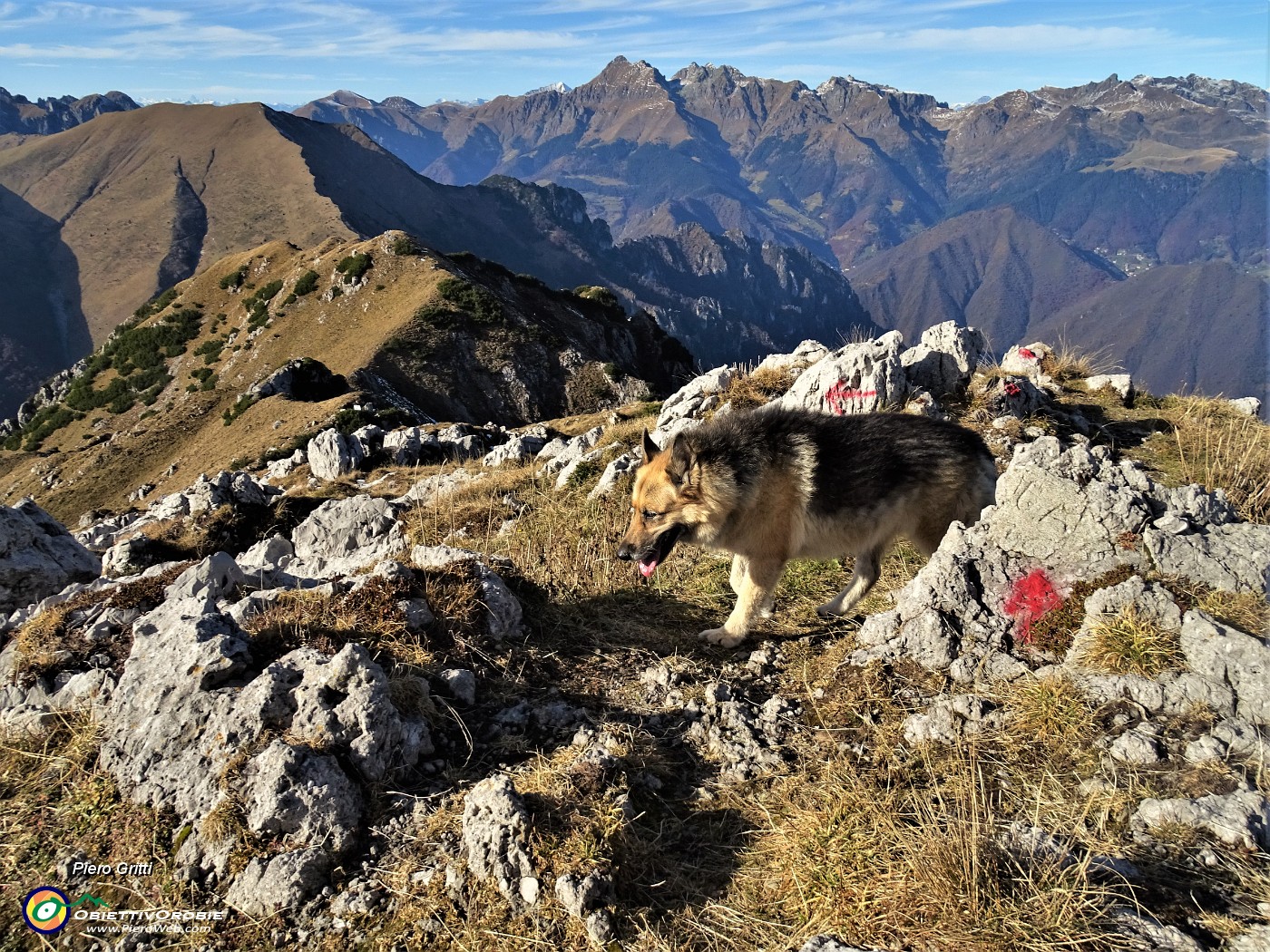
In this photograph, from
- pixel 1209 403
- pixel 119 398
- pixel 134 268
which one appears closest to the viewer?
pixel 1209 403

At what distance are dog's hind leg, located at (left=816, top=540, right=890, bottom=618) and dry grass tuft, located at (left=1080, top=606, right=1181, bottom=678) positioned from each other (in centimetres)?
240

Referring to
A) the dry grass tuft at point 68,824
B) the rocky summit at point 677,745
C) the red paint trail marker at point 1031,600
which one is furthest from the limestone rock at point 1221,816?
the dry grass tuft at point 68,824

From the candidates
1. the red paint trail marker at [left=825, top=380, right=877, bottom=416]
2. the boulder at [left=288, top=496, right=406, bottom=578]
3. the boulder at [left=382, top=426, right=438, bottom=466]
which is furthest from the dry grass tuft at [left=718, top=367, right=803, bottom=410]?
the boulder at [left=382, top=426, right=438, bottom=466]

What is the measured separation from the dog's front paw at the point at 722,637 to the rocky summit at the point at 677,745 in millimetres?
191

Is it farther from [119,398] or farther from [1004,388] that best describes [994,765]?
[119,398]

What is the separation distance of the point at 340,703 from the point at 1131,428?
16.2 meters

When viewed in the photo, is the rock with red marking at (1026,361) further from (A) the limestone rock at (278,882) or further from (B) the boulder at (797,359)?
(A) the limestone rock at (278,882)

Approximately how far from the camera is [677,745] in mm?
5863

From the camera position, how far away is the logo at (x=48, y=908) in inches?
167

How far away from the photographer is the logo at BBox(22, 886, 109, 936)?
4.25 metres

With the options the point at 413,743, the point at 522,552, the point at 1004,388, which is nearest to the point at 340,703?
the point at 413,743

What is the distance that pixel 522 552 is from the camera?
360 inches

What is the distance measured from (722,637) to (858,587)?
6.09ft

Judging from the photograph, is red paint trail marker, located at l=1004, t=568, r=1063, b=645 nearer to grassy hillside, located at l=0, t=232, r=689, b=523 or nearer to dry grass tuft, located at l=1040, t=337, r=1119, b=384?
dry grass tuft, located at l=1040, t=337, r=1119, b=384
